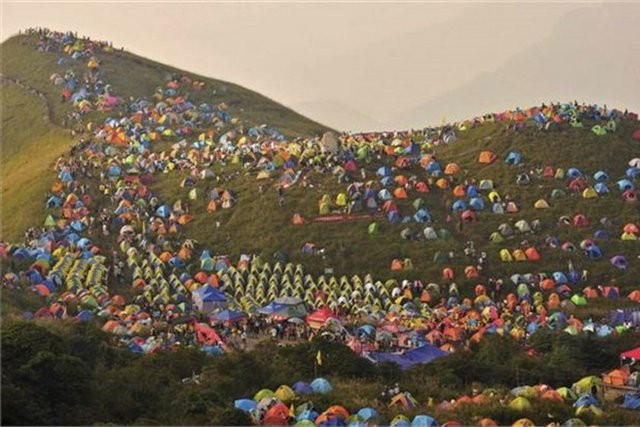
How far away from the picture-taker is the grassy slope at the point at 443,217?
6009cm

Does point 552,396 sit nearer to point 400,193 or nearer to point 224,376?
point 224,376

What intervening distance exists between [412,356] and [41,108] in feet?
246

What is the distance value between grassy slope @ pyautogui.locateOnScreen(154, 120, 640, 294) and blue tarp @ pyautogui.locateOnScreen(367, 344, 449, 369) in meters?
12.7

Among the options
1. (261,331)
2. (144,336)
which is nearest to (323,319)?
(261,331)

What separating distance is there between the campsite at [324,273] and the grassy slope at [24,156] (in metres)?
0.49

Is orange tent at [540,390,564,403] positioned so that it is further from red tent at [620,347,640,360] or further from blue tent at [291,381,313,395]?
blue tent at [291,381,313,395]

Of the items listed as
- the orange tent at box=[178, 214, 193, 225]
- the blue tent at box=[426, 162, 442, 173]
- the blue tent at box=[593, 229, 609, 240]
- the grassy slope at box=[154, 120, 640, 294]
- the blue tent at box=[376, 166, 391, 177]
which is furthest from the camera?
the blue tent at box=[426, 162, 442, 173]

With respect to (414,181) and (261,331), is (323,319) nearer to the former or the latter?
(261,331)

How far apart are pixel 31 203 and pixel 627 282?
46.6m

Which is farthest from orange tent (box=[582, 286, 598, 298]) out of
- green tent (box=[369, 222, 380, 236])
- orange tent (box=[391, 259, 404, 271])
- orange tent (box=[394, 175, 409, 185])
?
orange tent (box=[394, 175, 409, 185])

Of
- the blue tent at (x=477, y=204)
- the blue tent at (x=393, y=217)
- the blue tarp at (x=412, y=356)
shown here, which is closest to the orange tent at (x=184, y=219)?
the blue tent at (x=393, y=217)

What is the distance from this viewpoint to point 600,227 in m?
62.8

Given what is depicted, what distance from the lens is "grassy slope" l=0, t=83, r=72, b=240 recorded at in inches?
2857

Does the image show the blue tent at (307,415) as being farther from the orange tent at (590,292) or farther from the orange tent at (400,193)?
the orange tent at (400,193)
